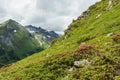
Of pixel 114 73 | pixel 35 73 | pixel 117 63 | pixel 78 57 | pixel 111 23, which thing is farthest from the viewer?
pixel 111 23

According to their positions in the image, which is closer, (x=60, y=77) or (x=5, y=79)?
(x=60, y=77)

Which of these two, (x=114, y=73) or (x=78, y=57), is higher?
(x=78, y=57)

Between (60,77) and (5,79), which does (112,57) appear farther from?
(5,79)

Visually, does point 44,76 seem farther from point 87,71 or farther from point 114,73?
point 114,73

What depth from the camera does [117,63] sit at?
2939 centimetres

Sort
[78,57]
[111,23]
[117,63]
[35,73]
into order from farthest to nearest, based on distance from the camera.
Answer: [111,23] < [78,57] < [35,73] < [117,63]

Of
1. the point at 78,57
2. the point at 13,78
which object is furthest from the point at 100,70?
the point at 13,78

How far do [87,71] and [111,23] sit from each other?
42088 mm

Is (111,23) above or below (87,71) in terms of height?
above

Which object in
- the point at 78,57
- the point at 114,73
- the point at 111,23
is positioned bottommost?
the point at 114,73

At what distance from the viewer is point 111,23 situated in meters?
68.9

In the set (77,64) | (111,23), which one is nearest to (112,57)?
(77,64)

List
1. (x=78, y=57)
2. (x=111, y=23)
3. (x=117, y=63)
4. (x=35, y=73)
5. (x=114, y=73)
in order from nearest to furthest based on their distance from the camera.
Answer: (x=114, y=73)
(x=117, y=63)
(x=35, y=73)
(x=78, y=57)
(x=111, y=23)

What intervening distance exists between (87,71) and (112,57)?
4.37m
